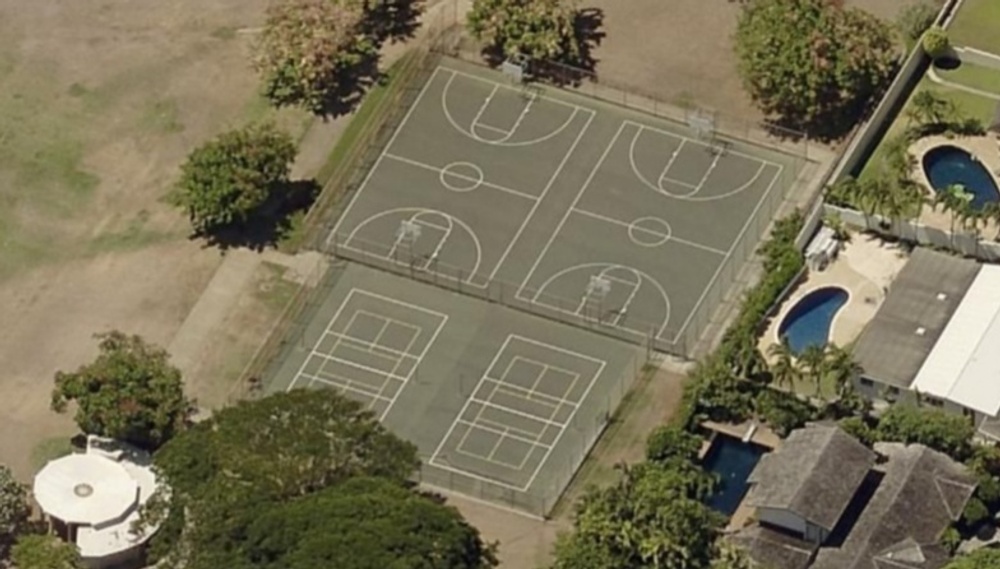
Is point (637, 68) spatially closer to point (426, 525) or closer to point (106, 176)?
point (106, 176)

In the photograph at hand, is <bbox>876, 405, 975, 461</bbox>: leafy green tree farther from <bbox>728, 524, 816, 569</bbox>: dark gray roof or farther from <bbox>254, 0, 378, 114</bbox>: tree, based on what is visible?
<bbox>254, 0, 378, 114</bbox>: tree

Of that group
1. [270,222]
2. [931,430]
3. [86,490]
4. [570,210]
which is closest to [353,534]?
[86,490]

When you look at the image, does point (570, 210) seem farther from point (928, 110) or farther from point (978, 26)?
point (978, 26)

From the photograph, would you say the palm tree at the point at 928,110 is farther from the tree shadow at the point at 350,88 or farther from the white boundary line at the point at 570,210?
the tree shadow at the point at 350,88

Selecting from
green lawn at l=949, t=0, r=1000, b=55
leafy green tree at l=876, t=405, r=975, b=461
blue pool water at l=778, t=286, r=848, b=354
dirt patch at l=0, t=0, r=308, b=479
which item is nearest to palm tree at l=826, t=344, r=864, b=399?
leafy green tree at l=876, t=405, r=975, b=461

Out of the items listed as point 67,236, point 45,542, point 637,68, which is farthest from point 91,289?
point 637,68

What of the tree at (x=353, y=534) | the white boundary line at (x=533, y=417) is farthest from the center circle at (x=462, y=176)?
the tree at (x=353, y=534)
